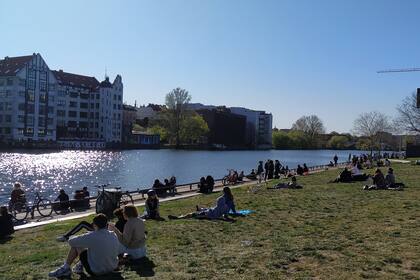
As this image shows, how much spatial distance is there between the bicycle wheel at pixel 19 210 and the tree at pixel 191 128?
147 m

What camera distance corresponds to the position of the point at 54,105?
472 feet

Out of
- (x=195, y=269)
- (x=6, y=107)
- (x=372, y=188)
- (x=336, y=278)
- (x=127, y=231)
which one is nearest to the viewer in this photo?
(x=336, y=278)

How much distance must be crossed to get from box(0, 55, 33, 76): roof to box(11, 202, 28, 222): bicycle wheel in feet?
393

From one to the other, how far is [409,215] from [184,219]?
749 cm

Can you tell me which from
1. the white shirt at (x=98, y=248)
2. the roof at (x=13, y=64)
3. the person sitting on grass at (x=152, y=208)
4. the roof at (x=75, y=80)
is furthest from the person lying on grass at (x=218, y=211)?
the roof at (x=75, y=80)

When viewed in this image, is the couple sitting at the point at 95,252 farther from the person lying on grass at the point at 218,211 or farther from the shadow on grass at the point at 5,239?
the person lying on grass at the point at 218,211

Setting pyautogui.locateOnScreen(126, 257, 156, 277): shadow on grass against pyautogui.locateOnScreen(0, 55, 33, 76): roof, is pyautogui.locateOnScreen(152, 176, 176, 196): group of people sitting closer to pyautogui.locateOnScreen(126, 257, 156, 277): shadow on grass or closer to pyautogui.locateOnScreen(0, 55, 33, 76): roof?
pyautogui.locateOnScreen(126, 257, 156, 277): shadow on grass

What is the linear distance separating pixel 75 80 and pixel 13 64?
2309 centimetres

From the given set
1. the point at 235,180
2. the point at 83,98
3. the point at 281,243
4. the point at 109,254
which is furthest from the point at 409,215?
the point at 83,98

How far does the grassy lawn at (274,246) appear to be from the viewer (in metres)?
9.73

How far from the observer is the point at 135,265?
10.3 m

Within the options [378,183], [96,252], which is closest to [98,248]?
[96,252]

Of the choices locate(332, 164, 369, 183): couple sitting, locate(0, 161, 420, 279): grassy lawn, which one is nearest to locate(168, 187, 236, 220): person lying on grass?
locate(0, 161, 420, 279): grassy lawn

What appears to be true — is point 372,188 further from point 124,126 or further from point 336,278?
point 124,126
